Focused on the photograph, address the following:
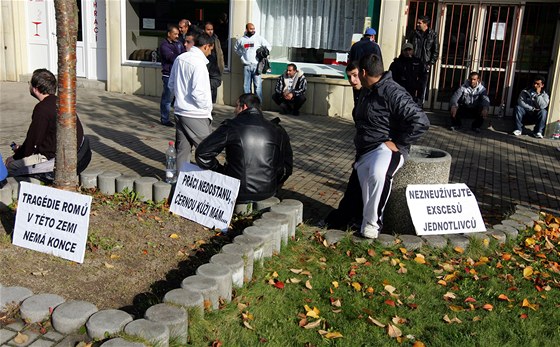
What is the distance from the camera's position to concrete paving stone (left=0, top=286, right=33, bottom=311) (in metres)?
3.88

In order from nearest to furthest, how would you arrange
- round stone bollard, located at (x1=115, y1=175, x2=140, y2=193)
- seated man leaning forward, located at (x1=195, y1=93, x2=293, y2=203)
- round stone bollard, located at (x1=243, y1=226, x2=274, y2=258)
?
round stone bollard, located at (x1=243, y1=226, x2=274, y2=258) < seated man leaning forward, located at (x1=195, y1=93, x2=293, y2=203) < round stone bollard, located at (x1=115, y1=175, x2=140, y2=193)

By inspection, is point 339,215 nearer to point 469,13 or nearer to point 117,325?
point 117,325

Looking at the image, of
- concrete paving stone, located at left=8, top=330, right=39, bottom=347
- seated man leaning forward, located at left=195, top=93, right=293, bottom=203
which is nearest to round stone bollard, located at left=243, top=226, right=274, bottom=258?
seated man leaning forward, located at left=195, top=93, right=293, bottom=203

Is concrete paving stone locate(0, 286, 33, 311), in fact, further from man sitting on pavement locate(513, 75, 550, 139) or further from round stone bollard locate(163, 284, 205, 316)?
man sitting on pavement locate(513, 75, 550, 139)

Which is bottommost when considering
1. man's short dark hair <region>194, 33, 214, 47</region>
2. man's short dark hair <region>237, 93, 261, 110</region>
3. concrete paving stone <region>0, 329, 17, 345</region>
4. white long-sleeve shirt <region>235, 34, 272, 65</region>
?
concrete paving stone <region>0, 329, 17, 345</region>

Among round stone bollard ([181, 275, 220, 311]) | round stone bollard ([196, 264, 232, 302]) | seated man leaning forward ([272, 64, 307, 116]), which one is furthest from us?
seated man leaning forward ([272, 64, 307, 116])

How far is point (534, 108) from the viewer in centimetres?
1169

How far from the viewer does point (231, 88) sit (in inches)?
545

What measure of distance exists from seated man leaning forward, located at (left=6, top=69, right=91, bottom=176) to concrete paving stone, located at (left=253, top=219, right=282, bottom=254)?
2280 millimetres

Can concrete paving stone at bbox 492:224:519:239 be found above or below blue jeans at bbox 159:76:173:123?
below

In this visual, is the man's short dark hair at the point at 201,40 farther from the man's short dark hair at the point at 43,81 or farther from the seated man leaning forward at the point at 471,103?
the seated man leaning forward at the point at 471,103

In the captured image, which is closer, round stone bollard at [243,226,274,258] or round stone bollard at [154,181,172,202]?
round stone bollard at [243,226,274,258]

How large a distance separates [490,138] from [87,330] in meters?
9.52

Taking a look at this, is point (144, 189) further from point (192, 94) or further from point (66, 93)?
point (66, 93)
